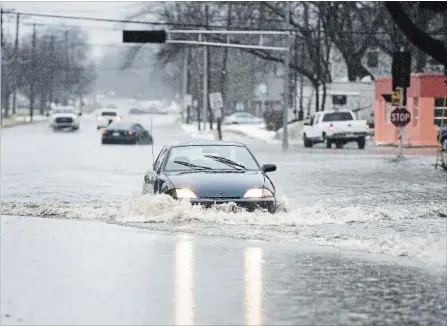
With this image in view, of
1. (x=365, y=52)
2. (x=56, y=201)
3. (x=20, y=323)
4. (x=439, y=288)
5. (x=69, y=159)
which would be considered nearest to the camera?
(x=20, y=323)

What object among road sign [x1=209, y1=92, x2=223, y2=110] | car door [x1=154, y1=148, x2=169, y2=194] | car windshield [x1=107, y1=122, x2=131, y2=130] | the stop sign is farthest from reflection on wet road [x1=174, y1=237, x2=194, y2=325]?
road sign [x1=209, y1=92, x2=223, y2=110]

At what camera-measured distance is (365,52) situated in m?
78.4

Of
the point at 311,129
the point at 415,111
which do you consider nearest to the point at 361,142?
the point at 311,129

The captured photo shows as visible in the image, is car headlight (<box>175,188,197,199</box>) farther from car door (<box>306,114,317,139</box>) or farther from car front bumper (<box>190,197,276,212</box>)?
car door (<box>306,114,317,139</box>)

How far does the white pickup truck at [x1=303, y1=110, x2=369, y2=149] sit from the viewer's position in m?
55.4

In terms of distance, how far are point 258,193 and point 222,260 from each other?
14.3 feet

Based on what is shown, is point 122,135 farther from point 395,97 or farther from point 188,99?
point 188,99

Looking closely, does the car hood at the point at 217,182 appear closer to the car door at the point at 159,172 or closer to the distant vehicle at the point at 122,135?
the car door at the point at 159,172

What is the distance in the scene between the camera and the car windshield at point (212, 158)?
18938 millimetres

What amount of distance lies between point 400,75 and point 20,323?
32.2m

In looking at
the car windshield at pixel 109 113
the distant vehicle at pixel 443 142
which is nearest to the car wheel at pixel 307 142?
the distant vehicle at pixel 443 142

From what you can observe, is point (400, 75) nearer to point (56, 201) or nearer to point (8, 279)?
point (56, 201)

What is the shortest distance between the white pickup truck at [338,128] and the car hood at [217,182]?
3730 cm

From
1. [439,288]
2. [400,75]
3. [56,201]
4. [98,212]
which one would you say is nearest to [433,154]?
[400,75]
